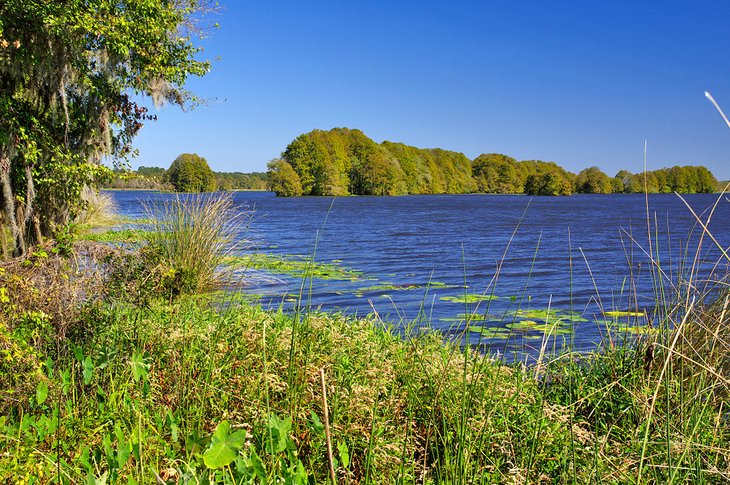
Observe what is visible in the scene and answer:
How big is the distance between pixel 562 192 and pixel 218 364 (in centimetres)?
13609

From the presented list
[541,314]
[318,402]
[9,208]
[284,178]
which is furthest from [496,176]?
[318,402]

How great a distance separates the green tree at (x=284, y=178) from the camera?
363ft

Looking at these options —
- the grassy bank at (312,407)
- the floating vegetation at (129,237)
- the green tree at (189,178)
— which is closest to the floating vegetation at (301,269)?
the green tree at (189,178)

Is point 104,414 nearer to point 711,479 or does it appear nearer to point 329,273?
point 711,479

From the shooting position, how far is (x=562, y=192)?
13212 cm

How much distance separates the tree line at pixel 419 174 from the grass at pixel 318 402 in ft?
351

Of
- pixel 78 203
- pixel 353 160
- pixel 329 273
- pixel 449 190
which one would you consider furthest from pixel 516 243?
pixel 449 190

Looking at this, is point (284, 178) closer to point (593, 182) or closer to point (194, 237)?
point (593, 182)

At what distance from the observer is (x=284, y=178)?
361ft

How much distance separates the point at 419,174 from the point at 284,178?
142 ft

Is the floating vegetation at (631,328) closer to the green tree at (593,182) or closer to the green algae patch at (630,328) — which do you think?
the green algae patch at (630,328)

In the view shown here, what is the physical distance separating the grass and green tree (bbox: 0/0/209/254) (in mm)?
3813

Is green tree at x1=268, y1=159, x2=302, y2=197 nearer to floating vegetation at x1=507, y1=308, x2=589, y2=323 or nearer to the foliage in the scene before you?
the foliage

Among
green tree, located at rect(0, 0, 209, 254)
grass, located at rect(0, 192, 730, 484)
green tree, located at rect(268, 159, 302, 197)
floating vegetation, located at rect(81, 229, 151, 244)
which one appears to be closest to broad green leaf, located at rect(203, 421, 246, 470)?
grass, located at rect(0, 192, 730, 484)
